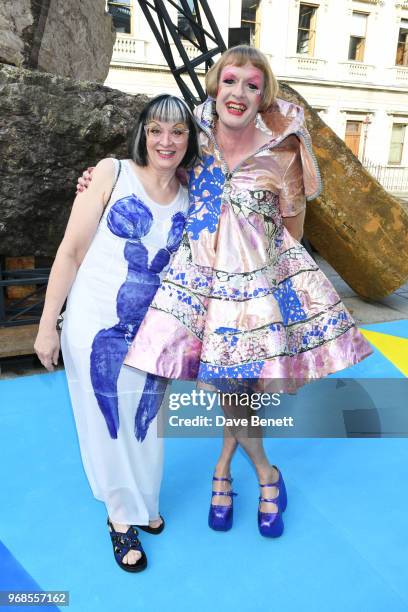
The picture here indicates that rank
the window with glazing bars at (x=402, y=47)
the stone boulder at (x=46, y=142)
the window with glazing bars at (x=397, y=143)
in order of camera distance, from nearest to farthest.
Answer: the stone boulder at (x=46, y=142)
the window with glazing bars at (x=402, y=47)
the window with glazing bars at (x=397, y=143)

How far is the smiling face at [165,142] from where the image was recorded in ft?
4.64

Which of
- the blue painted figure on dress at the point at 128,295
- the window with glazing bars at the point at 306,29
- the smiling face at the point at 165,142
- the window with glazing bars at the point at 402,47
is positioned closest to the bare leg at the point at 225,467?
the blue painted figure on dress at the point at 128,295

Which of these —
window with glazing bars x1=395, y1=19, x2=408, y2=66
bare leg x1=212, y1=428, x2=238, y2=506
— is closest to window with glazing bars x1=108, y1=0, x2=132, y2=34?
window with glazing bars x1=395, y1=19, x2=408, y2=66

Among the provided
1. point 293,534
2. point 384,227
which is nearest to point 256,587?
point 293,534

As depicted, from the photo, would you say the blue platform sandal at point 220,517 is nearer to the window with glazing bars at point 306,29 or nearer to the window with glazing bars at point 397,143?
the window with glazing bars at point 306,29

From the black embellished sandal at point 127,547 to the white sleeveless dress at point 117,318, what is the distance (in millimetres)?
169

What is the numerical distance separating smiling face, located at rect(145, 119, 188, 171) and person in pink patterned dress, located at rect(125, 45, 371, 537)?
13 centimetres

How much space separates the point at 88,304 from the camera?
1.47 meters

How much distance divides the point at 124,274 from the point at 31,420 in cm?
131

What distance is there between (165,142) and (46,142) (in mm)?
1652

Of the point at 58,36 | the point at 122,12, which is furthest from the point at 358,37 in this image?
the point at 58,36

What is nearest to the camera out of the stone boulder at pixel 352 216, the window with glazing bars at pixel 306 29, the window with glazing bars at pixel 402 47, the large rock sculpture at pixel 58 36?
the large rock sculpture at pixel 58 36

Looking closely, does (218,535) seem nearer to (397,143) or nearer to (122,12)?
(122,12)

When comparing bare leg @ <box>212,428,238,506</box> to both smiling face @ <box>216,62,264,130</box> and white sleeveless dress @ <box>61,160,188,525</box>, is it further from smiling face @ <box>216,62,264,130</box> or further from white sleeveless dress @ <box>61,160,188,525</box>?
smiling face @ <box>216,62,264,130</box>
